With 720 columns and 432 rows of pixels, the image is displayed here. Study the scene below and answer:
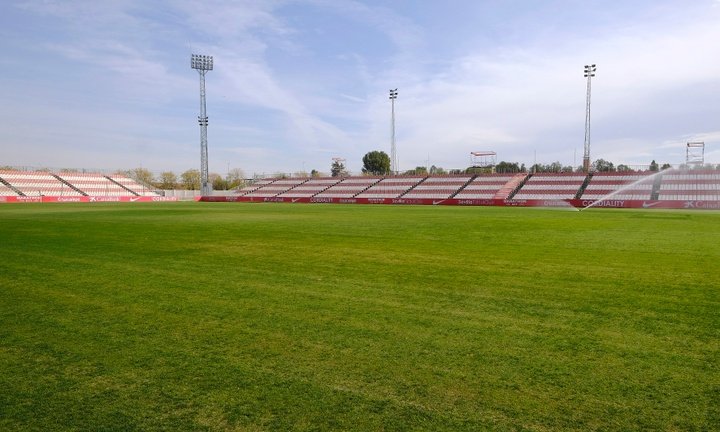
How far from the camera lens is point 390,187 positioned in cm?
6844

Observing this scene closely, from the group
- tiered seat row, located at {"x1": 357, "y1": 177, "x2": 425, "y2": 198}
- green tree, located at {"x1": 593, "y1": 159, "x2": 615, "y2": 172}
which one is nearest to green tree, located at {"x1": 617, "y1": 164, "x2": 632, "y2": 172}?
green tree, located at {"x1": 593, "y1": 159, "x2": 615, "y2": 172}

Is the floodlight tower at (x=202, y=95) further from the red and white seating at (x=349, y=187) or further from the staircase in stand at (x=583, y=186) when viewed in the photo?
the staircase in stand at (x=583, y=186)

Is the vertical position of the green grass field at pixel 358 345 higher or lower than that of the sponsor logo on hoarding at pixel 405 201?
lower

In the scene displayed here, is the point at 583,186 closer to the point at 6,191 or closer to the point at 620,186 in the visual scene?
the point at 620,186

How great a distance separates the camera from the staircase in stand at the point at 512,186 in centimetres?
5698

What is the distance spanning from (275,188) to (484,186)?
3424 cm

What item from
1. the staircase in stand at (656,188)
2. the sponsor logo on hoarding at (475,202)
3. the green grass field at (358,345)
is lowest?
the green grass field at (358,345)

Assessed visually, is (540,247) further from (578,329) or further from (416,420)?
(416,420)

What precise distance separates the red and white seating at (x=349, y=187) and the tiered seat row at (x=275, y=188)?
825 cm

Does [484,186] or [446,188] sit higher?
[484,186]

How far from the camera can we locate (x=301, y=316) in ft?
17.3

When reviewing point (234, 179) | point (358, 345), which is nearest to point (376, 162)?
point (234, 179)

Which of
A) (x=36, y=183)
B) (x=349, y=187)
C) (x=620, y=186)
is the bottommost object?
(x=620, y=186)

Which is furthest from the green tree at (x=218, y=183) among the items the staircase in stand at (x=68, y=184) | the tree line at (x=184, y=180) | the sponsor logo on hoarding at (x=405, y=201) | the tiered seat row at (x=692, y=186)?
the tiered seat row at (x=692, y=186)
